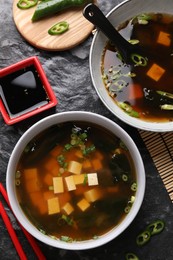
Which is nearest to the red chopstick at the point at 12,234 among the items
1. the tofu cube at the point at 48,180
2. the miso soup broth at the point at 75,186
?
the miso soup broth at the point at 75,186

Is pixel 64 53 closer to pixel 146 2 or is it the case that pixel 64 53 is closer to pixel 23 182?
pixel 146 2

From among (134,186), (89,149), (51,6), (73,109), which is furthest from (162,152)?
(51,6)

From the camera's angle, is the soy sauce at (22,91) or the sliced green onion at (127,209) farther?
the soy sauce at (22,91)

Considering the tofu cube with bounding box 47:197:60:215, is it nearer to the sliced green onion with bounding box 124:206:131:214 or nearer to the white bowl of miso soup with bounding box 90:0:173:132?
the sliced green onion with bounding box 124:206:131:214

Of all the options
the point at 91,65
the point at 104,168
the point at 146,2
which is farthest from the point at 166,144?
the point at 146,2

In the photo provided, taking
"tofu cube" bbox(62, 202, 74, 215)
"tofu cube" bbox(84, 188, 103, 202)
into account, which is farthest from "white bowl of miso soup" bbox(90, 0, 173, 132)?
"tofu cube" bbox(62, 202, 74, 215)

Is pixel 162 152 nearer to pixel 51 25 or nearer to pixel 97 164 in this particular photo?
pixel 97 164

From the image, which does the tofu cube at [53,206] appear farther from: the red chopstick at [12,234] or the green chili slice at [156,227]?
the green chili slice at [156,227]
